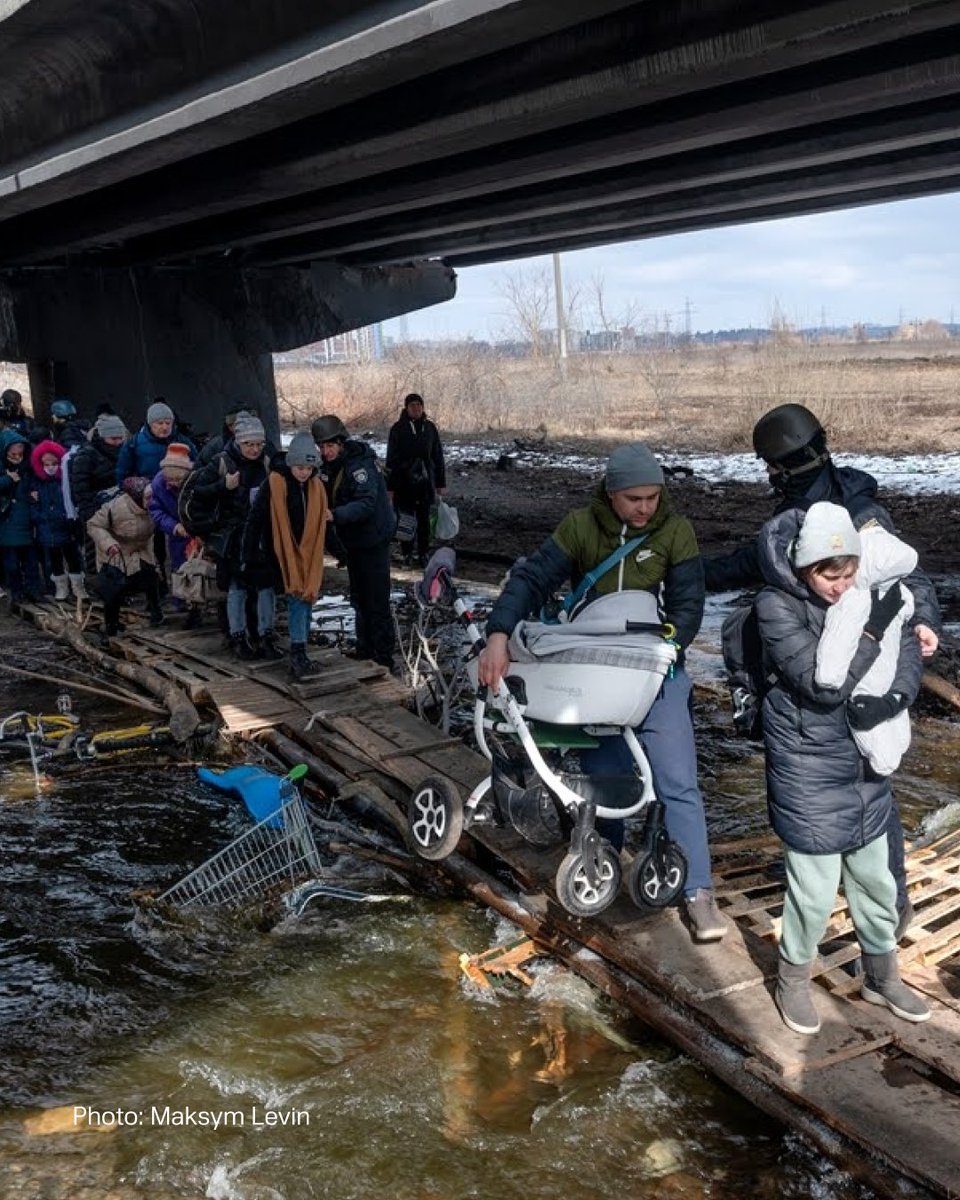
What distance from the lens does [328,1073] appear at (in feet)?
14.5

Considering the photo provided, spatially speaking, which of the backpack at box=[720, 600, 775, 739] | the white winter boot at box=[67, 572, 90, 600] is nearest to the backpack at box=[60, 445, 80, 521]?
the white winter boot at box=[67, 572, 90, 600]

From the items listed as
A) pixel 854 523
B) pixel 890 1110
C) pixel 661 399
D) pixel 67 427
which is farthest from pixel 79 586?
pixel 661 399

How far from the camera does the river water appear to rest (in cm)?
384

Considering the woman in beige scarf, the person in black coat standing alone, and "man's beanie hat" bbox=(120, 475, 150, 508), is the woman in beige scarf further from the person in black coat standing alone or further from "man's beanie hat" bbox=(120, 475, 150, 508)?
the person in black coat standing alone

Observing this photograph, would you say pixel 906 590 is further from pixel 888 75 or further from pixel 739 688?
pixel 888 75

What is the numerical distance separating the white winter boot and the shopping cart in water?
635cm

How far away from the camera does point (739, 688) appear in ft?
14.1

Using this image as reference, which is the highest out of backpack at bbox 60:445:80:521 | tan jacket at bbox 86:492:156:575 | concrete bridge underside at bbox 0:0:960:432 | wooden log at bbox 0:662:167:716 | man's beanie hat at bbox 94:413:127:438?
concrete bridge underside at bbox 0:0:960:432

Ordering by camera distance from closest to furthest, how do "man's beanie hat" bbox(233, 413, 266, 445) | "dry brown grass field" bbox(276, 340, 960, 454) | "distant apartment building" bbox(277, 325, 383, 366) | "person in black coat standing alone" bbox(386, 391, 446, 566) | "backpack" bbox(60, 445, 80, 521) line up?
"man's beanie hat" bbox(233, 413, 266, 445) → "backpack" bbox(60, 445, 80, 521) → "person in black coat standing alone" bbox(386, 391, 446, 566) → "dry brown grass field" bbox(276, 340, 960, 454) → "distant apartment building" bbox(277, 325, 383, 366)

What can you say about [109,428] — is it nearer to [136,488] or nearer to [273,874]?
[136,488]

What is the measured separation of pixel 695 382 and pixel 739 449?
21.2 m

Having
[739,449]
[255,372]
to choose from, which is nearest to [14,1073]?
[255,372]

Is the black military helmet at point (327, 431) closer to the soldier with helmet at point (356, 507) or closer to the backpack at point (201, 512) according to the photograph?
the soldier with helmet at point (356, 507)

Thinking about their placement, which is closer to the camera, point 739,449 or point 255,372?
point 255,372
